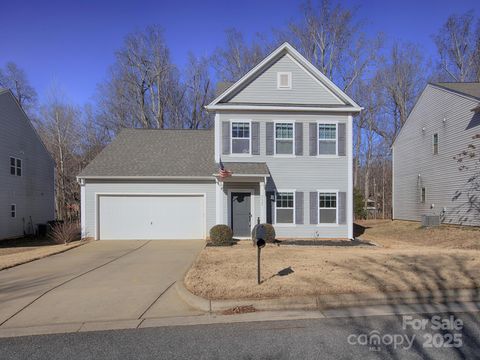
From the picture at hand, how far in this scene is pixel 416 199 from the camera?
2308 cm

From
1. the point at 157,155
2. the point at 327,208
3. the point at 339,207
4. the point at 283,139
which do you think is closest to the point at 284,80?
the point at 283,139

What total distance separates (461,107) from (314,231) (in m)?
10.7

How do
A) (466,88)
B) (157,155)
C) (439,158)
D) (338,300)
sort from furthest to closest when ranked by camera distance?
(439,158) < (466,88) < (157,155) < (338,300)

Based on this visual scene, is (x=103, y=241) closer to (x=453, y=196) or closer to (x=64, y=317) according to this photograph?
(x=64, y=317)

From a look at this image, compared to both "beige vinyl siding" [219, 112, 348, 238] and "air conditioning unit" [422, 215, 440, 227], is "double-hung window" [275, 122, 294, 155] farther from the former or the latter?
"air conditioning unit" [422, 215, 440, 227]

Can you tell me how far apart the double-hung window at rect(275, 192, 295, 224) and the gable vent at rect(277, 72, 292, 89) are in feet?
15.7

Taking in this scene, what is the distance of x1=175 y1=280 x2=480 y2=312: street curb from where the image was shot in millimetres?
5887

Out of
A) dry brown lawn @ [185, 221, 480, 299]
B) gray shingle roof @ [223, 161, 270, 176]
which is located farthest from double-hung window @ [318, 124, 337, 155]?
dry brown lawn @ [185, 221, 480, 299]

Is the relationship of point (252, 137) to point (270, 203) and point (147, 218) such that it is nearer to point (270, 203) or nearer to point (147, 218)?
point (270, 203)

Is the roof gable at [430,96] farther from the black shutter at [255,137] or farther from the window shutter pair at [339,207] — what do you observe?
the black shutter at [255,137]

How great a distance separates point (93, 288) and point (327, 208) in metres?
11.0

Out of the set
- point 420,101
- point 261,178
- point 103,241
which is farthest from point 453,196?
point 103,241

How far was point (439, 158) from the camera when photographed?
20719 mm

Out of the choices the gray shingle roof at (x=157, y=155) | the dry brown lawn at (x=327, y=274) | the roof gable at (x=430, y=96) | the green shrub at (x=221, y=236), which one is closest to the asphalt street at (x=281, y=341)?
the dry brown lawn at (x=327, y=274)
